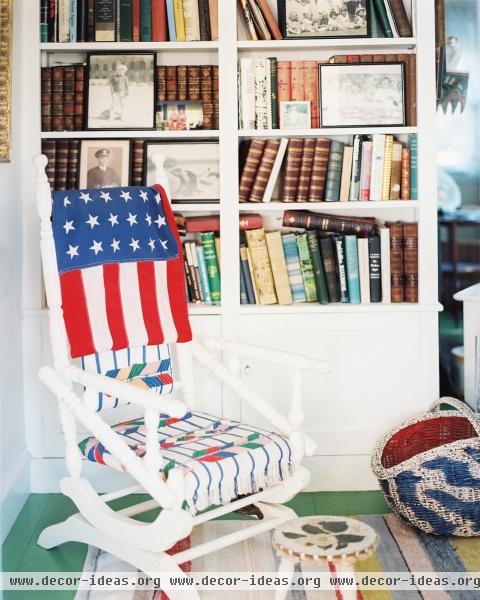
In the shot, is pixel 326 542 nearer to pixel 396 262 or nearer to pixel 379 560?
pixel 379 560

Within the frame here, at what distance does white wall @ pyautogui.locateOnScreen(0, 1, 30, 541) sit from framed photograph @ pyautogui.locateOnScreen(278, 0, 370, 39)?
101 centimetres

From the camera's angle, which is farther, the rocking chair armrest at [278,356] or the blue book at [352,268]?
the blue book at [352,268]

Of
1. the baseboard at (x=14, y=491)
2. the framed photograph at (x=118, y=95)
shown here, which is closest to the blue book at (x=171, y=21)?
the framed photograph at (x=118, y=95)

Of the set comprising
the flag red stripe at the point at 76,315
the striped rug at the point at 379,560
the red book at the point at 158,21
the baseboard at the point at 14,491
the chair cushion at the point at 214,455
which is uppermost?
the red book at the point at 158,21

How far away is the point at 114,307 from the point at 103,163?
0.70 meters

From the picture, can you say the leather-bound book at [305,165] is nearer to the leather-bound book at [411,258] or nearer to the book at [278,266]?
the book at [278,266]

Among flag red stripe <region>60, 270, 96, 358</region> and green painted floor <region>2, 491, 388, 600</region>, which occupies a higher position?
flag red stripe <region>60, 270, 96, 358</region>

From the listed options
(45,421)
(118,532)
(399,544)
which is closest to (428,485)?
(399,544)

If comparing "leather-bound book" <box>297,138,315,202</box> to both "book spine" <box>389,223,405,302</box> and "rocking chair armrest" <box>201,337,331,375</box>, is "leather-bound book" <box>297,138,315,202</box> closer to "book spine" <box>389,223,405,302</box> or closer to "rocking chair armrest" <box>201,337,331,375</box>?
"book spine" <box>389,223,405,302</box>

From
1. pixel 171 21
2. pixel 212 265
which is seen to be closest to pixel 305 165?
pixel 212 265

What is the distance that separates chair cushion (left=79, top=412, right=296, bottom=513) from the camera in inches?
86.7

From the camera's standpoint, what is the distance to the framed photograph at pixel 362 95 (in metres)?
3.13

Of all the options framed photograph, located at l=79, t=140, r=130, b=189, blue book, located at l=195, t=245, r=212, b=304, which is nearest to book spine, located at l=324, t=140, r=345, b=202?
blue book, located at l=195, t=245, r=212, b=304

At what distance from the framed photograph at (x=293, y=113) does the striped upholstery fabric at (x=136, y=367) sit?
3.26 feet
